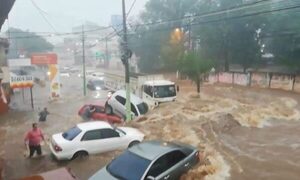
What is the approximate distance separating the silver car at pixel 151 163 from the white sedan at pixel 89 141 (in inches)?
154

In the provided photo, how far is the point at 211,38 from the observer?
4809 cm

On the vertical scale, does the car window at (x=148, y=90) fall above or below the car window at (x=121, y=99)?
above

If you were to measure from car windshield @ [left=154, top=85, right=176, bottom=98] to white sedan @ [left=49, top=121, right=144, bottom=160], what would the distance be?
9811 millimetres

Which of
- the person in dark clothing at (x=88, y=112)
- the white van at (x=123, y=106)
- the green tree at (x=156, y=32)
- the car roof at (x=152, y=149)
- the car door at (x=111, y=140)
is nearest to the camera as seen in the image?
the car roof at (x=152, y=149)

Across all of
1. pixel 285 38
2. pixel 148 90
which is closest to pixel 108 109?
pixel 148 90

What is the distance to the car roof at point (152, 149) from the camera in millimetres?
10211

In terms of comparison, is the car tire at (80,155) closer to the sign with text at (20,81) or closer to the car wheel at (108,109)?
the car wheel at (108,109)

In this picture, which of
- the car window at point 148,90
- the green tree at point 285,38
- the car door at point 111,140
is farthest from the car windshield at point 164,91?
the green tree at point 285,38

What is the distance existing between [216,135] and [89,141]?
628 centimetres

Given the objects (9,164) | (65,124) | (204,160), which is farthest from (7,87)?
(204,160)

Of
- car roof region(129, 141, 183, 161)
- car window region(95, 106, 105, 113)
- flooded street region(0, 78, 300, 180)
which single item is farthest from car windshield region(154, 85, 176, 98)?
car roof region(129, 141, 183, 161)

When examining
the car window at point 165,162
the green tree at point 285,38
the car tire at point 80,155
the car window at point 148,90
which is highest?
the green tree at point 285,38

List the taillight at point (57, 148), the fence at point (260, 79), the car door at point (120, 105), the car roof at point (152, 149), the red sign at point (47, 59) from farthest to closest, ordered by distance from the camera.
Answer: the red sign at point (47, 59) < the fence at point (260, 79) < the car door at point (120, 105) < the taillight at point (57, 148) < the car roof at point (152, 149)

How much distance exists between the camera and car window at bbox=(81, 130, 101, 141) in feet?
47.6
